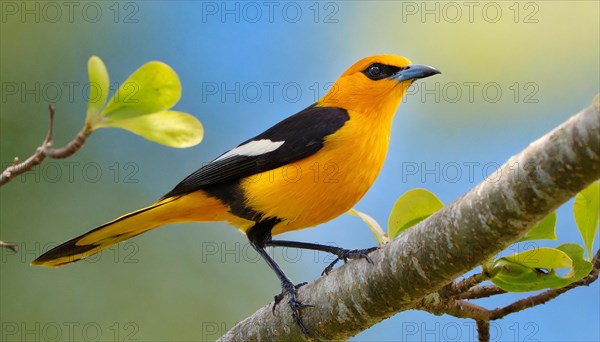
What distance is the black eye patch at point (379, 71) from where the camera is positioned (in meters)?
4.59

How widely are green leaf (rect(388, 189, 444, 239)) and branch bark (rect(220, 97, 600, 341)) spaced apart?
0.37 m

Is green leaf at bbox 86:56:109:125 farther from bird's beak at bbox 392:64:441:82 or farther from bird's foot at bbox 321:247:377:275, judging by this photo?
bird's beak at bbox 392:64:441:82

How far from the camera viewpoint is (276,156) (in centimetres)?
399

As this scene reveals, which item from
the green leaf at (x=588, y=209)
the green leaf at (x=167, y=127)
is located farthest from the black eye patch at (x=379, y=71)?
the green leaf at (x=167, y=127)

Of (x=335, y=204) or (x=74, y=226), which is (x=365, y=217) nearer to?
(x=335, y=204)

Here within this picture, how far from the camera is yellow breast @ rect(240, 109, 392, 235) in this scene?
385 cm

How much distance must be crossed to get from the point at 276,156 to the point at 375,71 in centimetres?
102

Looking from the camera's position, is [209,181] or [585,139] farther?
[209,181]

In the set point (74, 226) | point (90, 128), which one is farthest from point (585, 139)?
point (74, 226)

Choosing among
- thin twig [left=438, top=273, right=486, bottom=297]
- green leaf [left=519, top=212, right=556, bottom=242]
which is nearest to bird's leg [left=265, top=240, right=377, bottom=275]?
thin twig [left=438, top=273, right=486, bottom=297]

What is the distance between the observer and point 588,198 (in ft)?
9.14

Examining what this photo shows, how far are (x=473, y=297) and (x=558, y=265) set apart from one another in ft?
1.73

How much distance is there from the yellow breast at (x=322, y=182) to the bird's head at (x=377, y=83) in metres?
0.39

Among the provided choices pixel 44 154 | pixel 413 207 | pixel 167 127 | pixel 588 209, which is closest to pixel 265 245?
pixel 413 207
